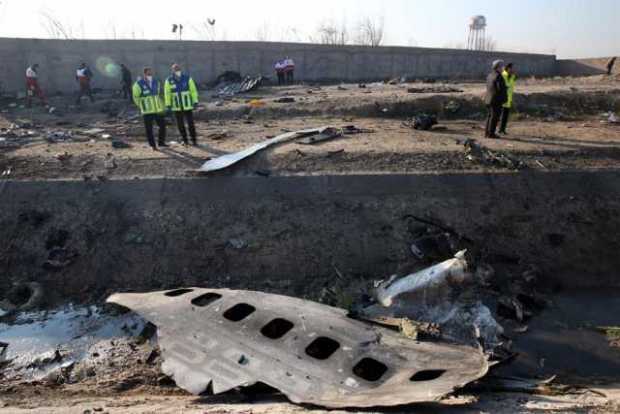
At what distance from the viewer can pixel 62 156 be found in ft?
29.1

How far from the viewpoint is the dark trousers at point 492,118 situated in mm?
9422

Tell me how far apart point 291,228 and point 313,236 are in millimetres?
377

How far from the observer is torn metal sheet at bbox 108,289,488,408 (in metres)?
3.85

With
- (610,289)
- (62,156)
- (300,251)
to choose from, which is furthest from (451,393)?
(62,156)

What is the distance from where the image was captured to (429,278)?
5.91 meters

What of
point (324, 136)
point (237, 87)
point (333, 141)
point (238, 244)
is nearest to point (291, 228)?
point (238, 244)

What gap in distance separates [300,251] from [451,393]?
3.67m

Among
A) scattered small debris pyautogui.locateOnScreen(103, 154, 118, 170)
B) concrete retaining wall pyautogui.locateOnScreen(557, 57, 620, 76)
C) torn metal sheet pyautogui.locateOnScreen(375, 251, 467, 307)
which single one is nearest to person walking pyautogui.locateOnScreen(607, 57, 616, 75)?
concrete retaining wall pyautogui.locateOnScreen(557, 57, 620, 76)

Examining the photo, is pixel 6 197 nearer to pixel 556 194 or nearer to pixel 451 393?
pixel 451 393

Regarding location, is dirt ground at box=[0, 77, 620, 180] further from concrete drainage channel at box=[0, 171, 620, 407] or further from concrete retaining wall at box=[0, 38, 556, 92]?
concrete retaining wall at box=[0, 38, 556, 92]

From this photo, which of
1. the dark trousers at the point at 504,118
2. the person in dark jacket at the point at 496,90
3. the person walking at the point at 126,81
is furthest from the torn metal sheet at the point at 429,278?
the person walking at the point at 126,81

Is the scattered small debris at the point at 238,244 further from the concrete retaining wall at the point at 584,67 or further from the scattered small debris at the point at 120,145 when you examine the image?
the concrete retaining wall at the point at 584,67

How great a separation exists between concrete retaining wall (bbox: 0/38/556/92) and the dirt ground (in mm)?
5609

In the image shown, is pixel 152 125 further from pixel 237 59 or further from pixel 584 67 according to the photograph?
pixel 584 67
